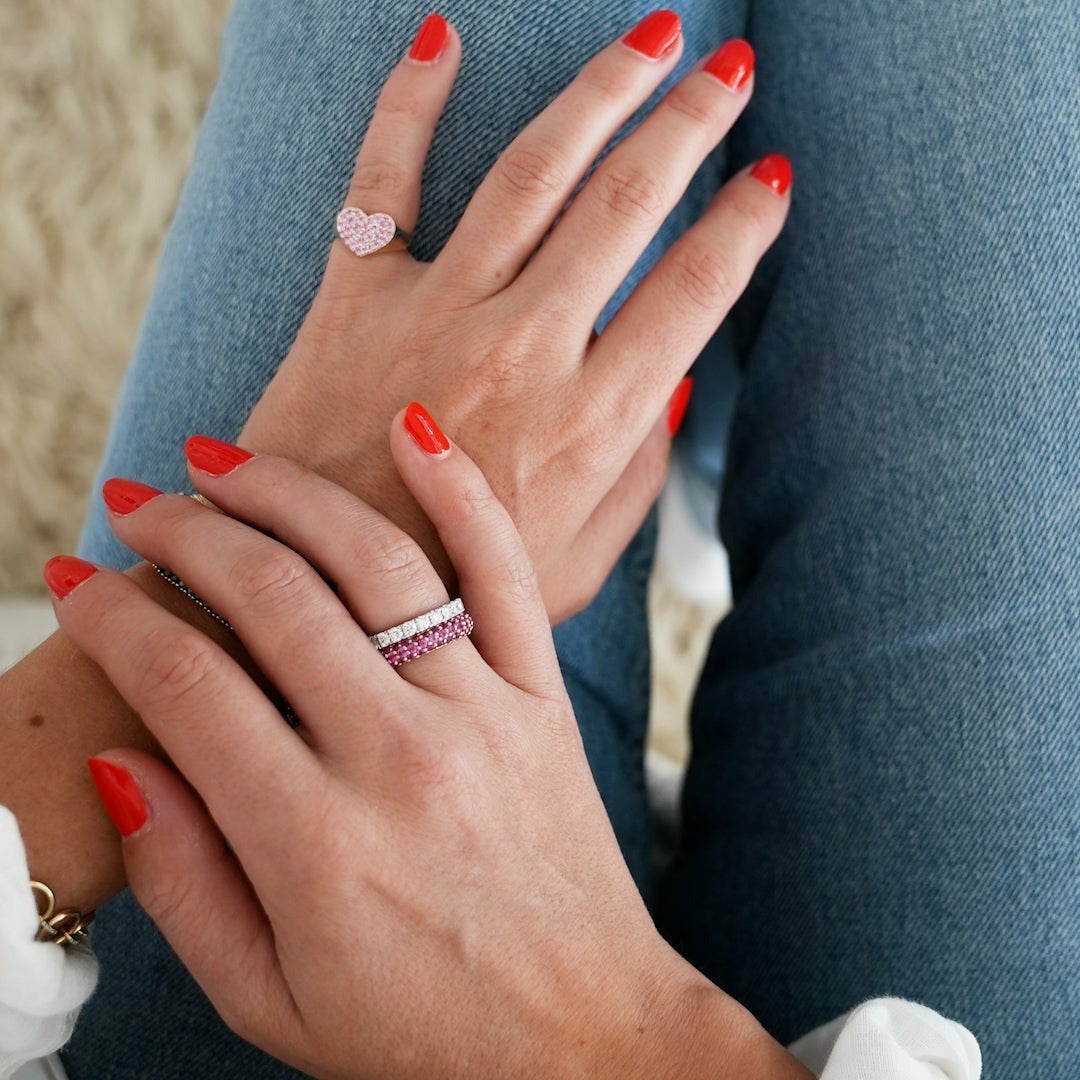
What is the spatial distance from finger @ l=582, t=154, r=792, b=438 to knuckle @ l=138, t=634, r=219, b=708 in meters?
0.26

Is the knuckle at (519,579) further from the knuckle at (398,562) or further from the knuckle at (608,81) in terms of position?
the knuckle at (608,81)

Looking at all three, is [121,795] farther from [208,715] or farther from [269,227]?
[269,227]

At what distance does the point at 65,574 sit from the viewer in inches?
19.5

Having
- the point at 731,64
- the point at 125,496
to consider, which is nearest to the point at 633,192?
the point at 731,64

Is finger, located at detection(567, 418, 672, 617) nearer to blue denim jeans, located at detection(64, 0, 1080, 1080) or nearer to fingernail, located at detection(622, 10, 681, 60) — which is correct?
blue denim jeans, located at detection(64, 0, 1080, 1080)

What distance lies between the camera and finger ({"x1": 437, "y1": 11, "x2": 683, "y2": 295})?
0.59m

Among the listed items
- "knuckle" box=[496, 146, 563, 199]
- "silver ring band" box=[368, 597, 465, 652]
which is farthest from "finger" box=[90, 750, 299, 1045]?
"knuckle" box=[496, 146, 563, 199]

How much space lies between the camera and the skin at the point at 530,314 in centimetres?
58

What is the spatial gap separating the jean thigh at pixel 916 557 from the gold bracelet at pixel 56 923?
0.41 meters

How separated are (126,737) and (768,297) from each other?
1.72ft

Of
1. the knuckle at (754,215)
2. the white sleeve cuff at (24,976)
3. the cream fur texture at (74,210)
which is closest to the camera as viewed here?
the white sleeve cuff at (24,976)

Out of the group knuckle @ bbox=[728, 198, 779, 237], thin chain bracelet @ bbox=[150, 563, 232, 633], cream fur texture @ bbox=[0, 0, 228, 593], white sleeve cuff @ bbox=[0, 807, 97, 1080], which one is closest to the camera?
white sleeve cuff @ bbox=[0, 807, 97, 1080]

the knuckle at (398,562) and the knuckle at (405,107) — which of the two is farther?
the knuckle at (405,107)

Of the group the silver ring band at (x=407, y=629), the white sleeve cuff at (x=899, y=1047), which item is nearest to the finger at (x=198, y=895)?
the silver ring band at (x=407, y=629)
